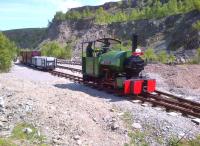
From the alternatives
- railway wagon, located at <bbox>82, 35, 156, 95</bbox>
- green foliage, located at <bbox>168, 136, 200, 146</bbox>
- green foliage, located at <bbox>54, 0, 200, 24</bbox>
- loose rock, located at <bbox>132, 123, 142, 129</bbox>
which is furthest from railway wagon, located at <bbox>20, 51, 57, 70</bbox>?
green foliage, located at <bbox>54, 0, 200, 24</bbox>

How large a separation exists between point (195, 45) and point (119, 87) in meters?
50.3

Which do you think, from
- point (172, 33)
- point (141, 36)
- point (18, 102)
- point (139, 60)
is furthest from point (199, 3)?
point (18, 102)

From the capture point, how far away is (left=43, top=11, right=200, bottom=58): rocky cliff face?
7212cm

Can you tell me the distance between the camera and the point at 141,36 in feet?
314

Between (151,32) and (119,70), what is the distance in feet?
246

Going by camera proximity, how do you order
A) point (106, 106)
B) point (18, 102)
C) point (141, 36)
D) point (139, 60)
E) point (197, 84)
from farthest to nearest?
point (141, 36)
point (197, 84)
point (139, 60)
point (106, 106)
point (18, 102)

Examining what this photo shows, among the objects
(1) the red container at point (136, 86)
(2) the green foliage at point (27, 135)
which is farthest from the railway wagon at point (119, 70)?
(2) the green foliage at point (27, 135)

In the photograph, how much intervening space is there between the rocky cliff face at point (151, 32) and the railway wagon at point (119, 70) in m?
35.2

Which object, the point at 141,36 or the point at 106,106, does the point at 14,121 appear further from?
the point at 141,36

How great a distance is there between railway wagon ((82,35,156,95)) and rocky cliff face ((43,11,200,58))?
116 ft

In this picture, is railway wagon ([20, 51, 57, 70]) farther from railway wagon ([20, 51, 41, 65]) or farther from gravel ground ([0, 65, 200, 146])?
gravel ground ([0, 65, 200, 146])

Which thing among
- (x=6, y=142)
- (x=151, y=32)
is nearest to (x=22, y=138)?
(x=6, y=142)

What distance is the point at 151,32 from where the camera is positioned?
308ft

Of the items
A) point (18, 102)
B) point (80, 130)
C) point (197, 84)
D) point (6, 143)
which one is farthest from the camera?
point (197, 84)
